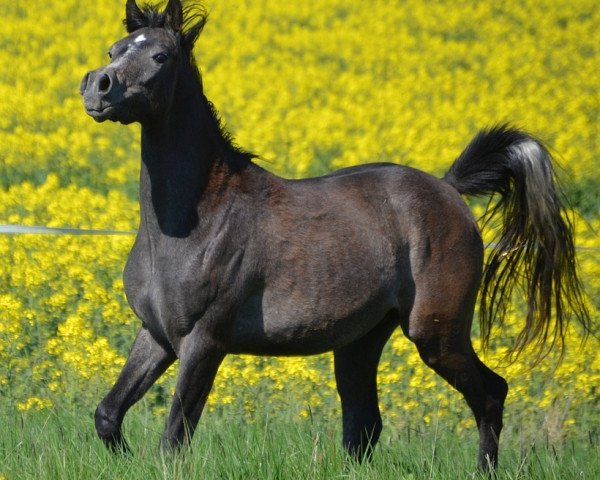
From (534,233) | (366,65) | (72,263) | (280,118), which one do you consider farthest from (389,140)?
(534,233)

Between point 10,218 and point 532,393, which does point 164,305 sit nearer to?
point 532,393

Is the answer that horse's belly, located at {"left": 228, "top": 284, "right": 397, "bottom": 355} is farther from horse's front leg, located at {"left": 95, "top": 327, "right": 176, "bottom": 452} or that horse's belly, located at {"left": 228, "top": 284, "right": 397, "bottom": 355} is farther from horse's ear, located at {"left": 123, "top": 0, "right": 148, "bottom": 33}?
horse's ear, located at {"left": 123, "top": 0, "right": 148, "bottom": 33}

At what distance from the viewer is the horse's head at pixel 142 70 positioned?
454 centimetres

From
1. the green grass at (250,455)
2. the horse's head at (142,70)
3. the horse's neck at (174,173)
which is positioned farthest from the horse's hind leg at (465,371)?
the horse's head at (142,70)

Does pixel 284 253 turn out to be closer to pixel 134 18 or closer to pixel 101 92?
pixel 101 92

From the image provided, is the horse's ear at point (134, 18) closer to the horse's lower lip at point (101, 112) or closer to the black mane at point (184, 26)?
the black mane at point (184, 26)

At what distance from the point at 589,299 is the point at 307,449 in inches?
126

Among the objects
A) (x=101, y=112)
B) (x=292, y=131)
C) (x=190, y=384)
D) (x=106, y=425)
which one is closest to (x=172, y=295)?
(x=190, y=384)

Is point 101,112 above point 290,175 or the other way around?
above

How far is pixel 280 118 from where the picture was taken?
13.2 m

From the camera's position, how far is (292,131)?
502 inches

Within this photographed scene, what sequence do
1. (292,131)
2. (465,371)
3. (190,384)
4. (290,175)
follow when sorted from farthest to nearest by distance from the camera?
(292,131), (290,175), (465,371), (190,384)

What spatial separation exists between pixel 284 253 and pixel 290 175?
6501mm

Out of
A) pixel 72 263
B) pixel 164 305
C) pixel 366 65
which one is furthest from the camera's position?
pixel 366 65
